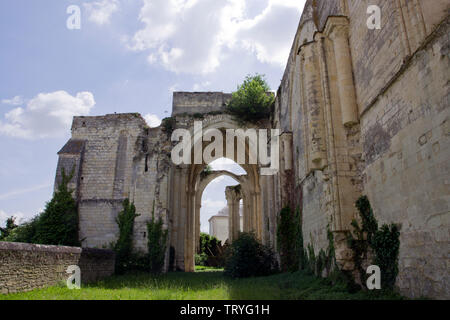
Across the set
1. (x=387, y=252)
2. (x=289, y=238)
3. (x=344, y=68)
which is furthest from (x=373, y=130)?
(x=289, y=238)

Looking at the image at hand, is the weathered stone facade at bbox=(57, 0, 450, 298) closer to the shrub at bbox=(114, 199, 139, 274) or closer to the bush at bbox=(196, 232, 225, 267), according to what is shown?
the shrub at bbox=(114, 199, 139, 274)

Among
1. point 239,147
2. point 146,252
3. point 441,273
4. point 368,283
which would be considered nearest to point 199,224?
point 239,147

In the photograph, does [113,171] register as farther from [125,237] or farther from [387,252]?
[387,252]

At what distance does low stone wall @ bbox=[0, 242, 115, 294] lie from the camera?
20.9ft

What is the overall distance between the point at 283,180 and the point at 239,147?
8099 millimetres

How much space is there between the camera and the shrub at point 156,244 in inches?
561

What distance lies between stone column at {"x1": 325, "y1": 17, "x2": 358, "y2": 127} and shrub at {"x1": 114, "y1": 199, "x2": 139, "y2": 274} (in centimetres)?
1070

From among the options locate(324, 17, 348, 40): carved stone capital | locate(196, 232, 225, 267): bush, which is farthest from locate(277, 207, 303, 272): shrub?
locate(196, 232, 225, 267): bush

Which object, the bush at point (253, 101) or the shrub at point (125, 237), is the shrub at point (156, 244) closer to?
the shrub at point (125, 237)

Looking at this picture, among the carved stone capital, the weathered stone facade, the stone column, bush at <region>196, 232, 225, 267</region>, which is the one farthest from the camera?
bush at <region>196, 232, 225, 267</region>

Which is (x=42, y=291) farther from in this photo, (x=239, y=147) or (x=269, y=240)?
(x=239, y=147)

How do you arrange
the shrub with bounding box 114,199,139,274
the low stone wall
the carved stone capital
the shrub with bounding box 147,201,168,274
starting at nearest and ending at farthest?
the low stone wall < the carved stone capital < the shrub with bounding box 114,199,139,274 < the shrub with bounding box 147,201,168,274

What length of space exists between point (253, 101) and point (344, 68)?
29.2ft

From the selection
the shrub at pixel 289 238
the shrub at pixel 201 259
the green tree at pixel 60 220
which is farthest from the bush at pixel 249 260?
the shrub at pixel 201 259
